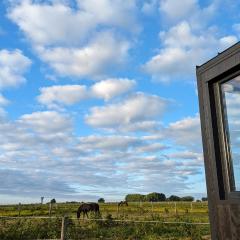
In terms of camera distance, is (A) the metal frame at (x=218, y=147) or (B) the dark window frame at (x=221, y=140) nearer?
(A) the metal frame at (x=218, y=147)

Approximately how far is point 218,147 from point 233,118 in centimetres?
31

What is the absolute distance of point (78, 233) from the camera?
590 inches

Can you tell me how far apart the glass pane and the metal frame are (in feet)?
0.14

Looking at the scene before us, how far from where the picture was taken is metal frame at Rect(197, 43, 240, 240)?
3.32 meters

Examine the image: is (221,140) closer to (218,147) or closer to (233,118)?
(218,147)

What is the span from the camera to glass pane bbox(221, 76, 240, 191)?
3393 millimetres

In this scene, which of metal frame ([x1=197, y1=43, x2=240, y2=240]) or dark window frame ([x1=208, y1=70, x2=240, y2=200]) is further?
dark window frame ([x1=208, y1=70, x2=240, y2=200])

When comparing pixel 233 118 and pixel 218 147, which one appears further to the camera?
pixel 218 147

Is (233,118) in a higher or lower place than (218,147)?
higher

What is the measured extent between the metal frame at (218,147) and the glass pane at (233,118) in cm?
4

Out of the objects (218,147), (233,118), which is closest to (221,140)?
(218,147)

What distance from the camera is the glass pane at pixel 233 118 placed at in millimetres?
3393

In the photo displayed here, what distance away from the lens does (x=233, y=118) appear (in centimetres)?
347

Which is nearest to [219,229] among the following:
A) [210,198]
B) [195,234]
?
[210,198]
